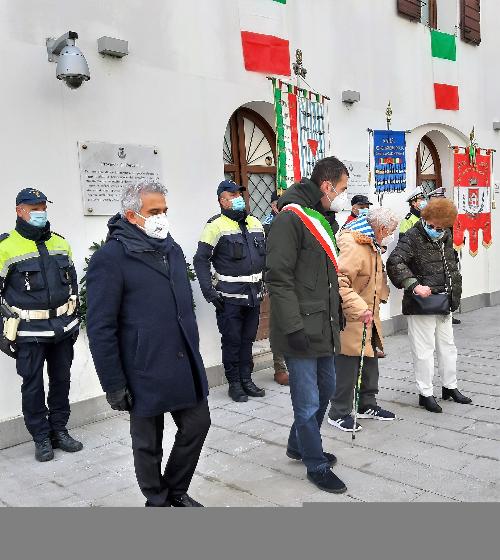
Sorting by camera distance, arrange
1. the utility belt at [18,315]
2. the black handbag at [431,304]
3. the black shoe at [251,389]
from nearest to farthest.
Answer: the utility belt at [18,315] < the black handbag at [431,304] < the black shoe at [251,389]

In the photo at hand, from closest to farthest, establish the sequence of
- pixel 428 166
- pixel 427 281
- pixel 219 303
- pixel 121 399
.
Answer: pixel 121 399, pixel 427 281, pixel 219 303, pixel 428 166

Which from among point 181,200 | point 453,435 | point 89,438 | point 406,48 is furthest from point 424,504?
point 406,48

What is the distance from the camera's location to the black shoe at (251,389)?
5.68 m

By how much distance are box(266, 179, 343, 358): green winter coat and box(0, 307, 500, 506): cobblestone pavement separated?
889 millimetres

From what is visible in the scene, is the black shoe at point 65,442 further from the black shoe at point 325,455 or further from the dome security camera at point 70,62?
the dome security camera at point 70,62

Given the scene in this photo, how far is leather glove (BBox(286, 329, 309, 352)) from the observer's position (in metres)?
3.38

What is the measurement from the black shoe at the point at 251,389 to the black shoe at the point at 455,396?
1.67m

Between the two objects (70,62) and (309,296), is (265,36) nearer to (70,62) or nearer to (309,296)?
(70,62)

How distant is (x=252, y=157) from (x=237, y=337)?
256 cm

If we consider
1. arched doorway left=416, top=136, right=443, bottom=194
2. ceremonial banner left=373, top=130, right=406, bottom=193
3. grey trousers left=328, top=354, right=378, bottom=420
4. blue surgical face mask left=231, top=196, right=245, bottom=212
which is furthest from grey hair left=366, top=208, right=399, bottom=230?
arched doorway left=416, top=136, right=443, bottom=194

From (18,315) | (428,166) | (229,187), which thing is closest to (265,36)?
(229,187)

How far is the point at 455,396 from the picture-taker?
17.3 ft

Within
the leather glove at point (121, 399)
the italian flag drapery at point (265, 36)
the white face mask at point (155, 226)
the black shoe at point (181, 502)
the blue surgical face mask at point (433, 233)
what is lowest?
the black shoe at point (181, 502)

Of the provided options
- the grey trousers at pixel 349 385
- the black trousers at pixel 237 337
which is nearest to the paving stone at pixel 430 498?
the grey trousers at pixel 349 385
